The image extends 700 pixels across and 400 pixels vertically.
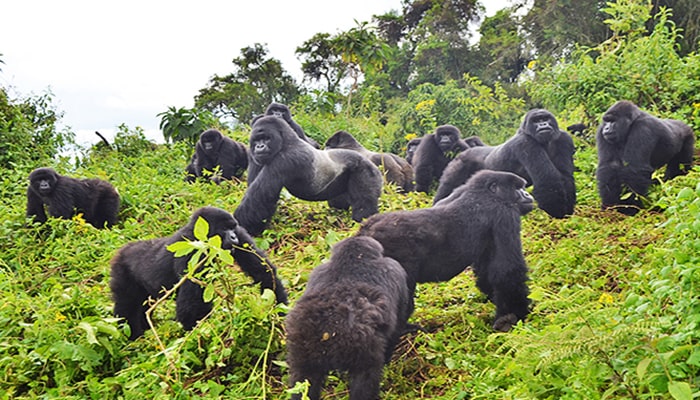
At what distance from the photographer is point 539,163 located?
20.0ft

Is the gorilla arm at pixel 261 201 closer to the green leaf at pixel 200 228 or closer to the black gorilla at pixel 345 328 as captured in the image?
the black gorilla at pixel 345 328

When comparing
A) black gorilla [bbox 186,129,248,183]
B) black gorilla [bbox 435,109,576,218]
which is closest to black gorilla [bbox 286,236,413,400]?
black gorilla [bbox 435,109,576,218]

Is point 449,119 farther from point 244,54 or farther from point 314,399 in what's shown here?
point 244,54

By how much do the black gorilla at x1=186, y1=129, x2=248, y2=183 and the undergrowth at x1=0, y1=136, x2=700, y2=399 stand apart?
9.31 feet

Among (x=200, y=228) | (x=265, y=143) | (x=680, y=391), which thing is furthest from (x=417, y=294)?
(x=680, y=391)

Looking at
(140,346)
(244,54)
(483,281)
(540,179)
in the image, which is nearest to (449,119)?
(540,179)

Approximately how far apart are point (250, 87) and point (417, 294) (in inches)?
733

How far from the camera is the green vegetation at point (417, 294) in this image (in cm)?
229

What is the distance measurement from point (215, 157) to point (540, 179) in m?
4.84

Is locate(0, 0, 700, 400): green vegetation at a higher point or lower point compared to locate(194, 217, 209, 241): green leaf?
lower

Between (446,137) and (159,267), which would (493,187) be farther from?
(446,137)

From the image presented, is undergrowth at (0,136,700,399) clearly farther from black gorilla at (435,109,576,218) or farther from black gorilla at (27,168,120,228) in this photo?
black gorilla at (27,168,120,228)

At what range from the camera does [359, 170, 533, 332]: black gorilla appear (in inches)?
137

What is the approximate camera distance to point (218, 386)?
2.83m
